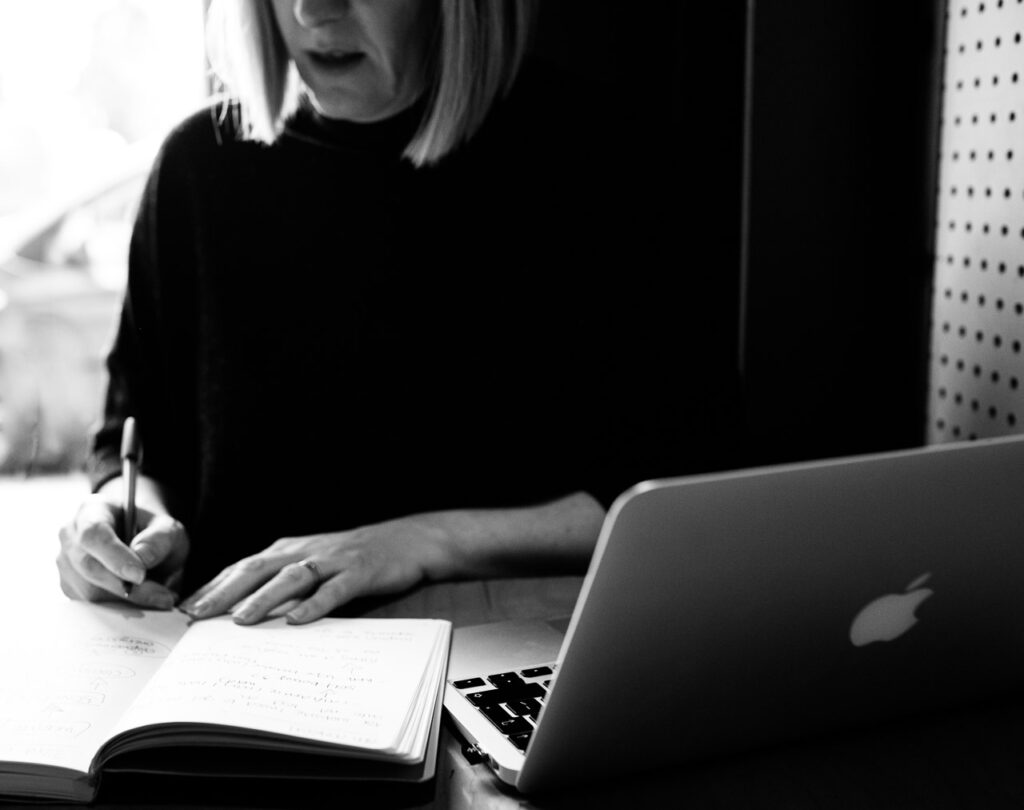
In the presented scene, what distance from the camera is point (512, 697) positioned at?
31.2 inches

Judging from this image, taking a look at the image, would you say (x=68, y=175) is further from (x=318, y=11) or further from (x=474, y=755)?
(x=474, y=755)

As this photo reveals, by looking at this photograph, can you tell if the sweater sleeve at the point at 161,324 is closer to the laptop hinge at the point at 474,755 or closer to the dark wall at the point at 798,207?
the dark wall at the point at 798,207

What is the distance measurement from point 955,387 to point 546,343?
46cm

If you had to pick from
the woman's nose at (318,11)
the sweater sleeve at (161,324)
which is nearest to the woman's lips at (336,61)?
the woman's nose at (318,11)

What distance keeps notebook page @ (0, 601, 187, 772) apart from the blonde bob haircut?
630 millimetres

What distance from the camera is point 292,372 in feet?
4.46

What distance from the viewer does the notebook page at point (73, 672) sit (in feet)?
2.40

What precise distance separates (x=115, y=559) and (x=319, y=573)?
17cm

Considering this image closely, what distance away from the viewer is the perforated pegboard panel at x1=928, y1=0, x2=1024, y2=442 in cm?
111

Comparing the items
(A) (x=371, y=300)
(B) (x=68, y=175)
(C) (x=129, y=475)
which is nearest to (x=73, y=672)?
(C) (x=129, y=475)

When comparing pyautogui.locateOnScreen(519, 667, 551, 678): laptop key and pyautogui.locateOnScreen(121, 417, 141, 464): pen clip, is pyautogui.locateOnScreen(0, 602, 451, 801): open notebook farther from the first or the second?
pyautogui.locateOnScreen(121, 417, 141, 464): pen clip

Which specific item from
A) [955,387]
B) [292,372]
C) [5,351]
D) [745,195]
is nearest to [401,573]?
[292,372]

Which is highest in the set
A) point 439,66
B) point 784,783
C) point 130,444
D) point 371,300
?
point 439,66

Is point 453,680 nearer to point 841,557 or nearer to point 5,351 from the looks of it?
point 841,557
